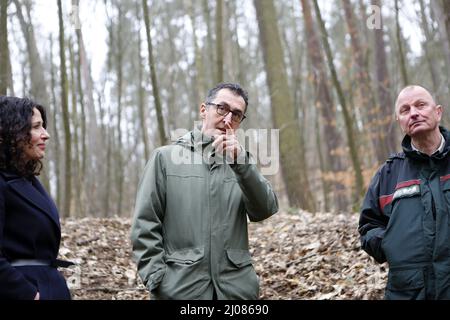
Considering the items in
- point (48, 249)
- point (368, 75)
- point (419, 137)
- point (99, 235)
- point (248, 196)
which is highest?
point (368, 75)

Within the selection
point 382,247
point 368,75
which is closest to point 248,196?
point 382,247

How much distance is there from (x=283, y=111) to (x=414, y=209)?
822 cm

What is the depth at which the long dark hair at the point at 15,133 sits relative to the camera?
9.68 feet

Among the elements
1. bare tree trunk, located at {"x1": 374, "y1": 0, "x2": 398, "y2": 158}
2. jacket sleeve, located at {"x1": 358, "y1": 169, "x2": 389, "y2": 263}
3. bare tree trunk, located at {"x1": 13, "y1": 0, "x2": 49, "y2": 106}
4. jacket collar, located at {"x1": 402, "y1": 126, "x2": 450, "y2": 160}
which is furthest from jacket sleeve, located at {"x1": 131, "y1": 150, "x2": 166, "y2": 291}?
bare tree trunk, located at {"x1": 13, "y1": 0, "x2": 49, "y2": 106}

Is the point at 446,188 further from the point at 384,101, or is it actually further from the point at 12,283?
the point at 384,101

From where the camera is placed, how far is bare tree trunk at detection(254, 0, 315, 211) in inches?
442

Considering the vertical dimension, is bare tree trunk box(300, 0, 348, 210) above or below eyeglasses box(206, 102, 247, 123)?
above

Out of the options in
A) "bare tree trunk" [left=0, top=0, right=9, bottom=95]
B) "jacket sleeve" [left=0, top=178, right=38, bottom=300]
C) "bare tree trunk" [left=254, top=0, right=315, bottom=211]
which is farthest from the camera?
"bare tree trunk" [left=254, top=0, right=315, bottom=211]

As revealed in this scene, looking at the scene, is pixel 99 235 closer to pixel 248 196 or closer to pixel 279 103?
pixel 279 103

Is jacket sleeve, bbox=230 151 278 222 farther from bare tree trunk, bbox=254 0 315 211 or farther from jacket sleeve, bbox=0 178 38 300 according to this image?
bare tree trunk, bbox=254 0 315 211

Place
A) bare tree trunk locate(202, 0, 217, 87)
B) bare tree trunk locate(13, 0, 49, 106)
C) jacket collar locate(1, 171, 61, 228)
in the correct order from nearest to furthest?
jacket collar locate(1, 171, 61, 228) < bare tree trunk locate(13, 0, 49, 106) < bare tree trunk locate(202, 0, 217, 87)

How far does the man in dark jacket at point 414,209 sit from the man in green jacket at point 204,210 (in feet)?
2.41
